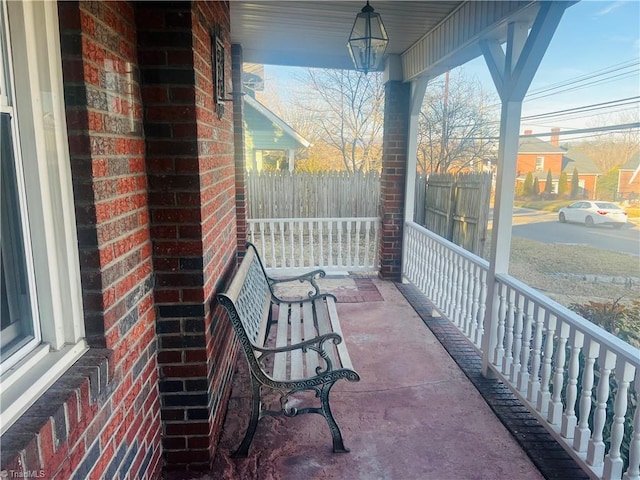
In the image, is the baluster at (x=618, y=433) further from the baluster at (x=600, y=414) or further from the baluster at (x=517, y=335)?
the baluster at (x=517, y=335)

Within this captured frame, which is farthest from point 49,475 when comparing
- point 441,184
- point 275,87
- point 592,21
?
point 275,87

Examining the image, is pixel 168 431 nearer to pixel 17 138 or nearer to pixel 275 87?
pixel 17 138

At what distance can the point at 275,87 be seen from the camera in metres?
16.6

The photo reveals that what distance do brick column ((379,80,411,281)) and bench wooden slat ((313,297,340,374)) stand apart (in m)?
2.30

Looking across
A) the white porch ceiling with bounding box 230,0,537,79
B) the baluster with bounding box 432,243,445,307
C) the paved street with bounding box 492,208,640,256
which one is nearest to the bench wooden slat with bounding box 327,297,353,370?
the baluster with bounding box 432,243,445,307

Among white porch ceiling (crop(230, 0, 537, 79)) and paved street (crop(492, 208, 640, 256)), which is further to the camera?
paved street (crop(492, 208, 640, 256))

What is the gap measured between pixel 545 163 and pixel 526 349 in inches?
303

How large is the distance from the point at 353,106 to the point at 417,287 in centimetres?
1087

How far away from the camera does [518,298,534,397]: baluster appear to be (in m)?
2.66

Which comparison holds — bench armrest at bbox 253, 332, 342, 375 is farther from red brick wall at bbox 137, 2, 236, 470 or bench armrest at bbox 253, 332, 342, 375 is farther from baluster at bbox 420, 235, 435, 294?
baluster at bbox 420, 235, 435, 294

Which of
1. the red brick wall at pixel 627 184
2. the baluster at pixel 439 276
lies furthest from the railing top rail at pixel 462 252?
the red brick wall at pixel 627 184

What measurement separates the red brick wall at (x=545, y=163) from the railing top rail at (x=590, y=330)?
5947mm

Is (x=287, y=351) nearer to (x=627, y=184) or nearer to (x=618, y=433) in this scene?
(x=618, y=433)

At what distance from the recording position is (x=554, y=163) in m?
8.79
